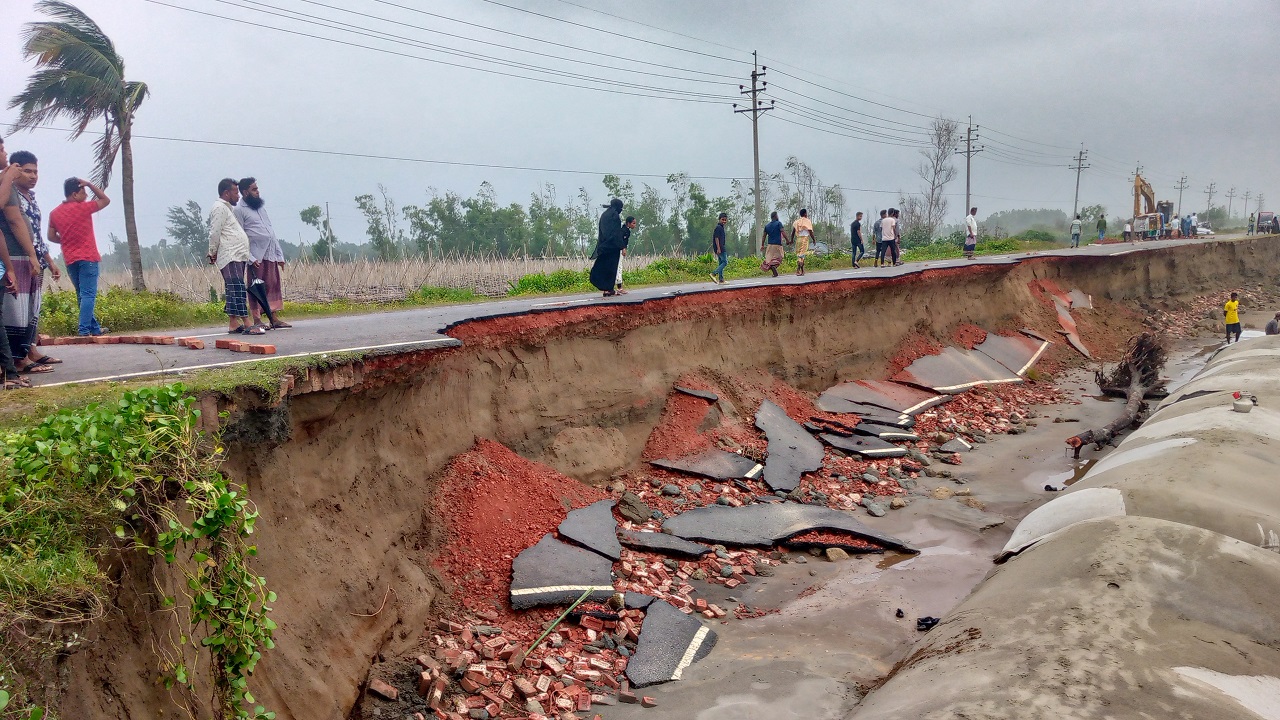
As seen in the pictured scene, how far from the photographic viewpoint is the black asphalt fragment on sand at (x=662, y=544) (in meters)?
7.78

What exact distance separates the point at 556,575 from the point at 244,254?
501cm

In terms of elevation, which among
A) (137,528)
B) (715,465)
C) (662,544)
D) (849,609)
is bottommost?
(849,609)

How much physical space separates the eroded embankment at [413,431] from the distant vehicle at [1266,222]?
46.2 metres

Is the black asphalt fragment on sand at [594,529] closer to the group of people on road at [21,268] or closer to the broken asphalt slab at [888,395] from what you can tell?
the group of people on road at [21,268]

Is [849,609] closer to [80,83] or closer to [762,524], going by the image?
[762,524]

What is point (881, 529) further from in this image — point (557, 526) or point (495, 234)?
point (495, 234)

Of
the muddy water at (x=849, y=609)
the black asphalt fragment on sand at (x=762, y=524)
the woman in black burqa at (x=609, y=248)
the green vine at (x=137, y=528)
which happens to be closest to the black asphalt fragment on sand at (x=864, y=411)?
the muddy water at (x=849, y=609)

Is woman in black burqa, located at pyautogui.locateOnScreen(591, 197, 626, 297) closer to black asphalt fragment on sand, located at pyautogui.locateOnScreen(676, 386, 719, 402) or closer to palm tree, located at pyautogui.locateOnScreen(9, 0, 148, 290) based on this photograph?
black asphalt fragment on sand, located at pyautogui.locateOnScreen(676, 386, 719, 402)

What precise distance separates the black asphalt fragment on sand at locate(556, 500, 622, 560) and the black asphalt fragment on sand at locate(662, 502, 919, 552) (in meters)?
0.78

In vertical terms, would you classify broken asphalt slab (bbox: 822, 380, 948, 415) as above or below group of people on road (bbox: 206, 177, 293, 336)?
below

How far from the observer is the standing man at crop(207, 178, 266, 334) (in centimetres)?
810

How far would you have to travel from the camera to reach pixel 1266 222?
156 feet

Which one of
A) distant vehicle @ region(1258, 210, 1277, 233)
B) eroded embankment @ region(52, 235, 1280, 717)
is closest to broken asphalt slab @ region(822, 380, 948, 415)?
eroded embankment @ region(52, 235, 1280, 717)

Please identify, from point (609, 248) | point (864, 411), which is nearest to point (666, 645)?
point (609, 248)
